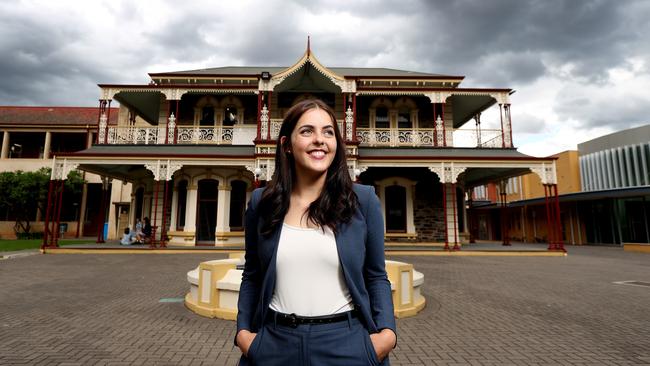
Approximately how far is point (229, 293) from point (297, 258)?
4.31m

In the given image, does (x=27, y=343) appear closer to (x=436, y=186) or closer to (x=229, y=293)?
(x=229, y=293)

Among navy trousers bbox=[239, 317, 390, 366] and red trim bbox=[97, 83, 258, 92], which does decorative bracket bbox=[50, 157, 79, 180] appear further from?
navy trousers bbox=[239, 317, 390, 366]

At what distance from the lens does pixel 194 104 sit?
16703mm

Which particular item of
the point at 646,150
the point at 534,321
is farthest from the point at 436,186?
the point at 646,150

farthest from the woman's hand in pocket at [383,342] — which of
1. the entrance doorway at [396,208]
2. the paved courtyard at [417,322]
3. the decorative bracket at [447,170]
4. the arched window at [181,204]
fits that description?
the arched window at [181,204]

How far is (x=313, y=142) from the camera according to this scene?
4.68 ft

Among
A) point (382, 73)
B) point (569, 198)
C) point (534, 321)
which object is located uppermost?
point (382, 73)

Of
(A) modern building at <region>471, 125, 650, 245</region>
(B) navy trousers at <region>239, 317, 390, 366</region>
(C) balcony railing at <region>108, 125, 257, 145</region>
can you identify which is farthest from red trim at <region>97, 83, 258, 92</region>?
(B) navy trousers at <region>239, 317, 390, 366</region>

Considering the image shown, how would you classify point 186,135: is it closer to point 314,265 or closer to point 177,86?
point 177,86

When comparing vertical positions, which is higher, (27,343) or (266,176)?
(266,176)

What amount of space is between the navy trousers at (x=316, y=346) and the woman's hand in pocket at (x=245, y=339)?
6 cm

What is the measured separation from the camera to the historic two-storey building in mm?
14000

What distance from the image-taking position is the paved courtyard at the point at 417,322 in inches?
147

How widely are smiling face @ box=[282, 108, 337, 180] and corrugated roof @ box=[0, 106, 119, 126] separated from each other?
29969 millimetres
